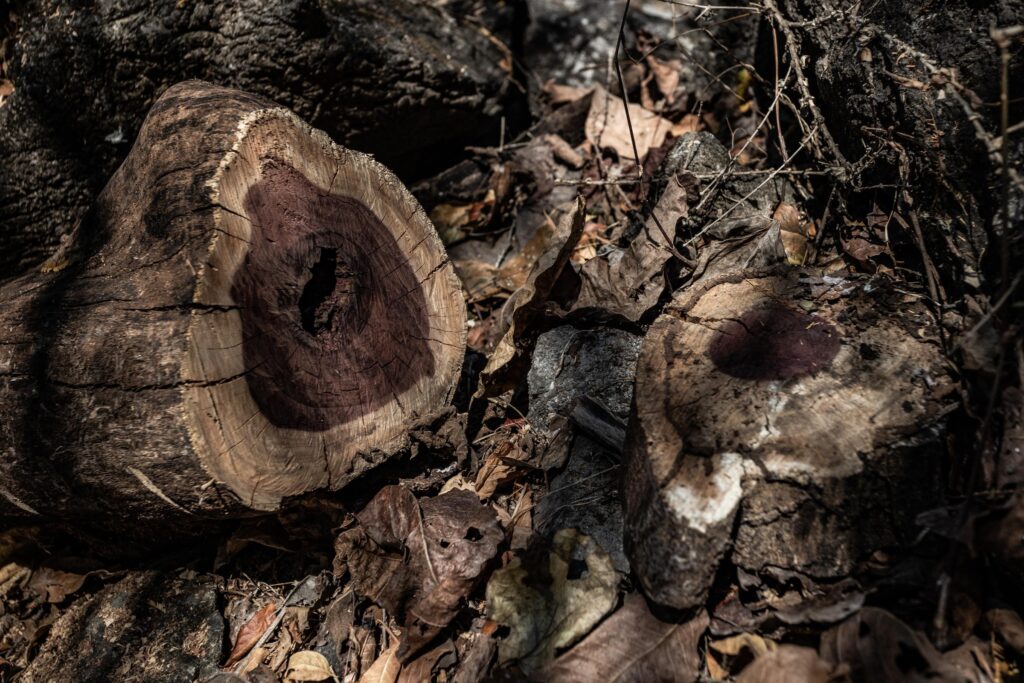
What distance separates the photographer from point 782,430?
1611 millimetres

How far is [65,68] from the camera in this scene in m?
2.76

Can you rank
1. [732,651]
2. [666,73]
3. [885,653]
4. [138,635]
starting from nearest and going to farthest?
[885,653], [732,651], [138,635], [666,73]

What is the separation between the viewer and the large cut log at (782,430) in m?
1.53

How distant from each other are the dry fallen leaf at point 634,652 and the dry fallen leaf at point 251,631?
1024 mm

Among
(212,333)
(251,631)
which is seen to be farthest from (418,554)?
(212,333)

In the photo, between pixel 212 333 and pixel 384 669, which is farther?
pixel 384 669

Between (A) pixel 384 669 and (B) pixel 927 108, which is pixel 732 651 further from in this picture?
(B) pixel 927 108

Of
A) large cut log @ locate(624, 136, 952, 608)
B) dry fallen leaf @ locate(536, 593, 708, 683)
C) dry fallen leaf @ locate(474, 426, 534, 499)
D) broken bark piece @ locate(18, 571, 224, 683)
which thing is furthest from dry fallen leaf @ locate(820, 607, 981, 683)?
broken bark piece @ locate(18, 571, 224, 683)

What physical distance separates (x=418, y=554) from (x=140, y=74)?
2.28 metres

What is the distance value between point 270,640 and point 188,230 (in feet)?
4.27

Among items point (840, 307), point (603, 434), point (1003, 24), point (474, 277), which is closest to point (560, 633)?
point (603, 434)

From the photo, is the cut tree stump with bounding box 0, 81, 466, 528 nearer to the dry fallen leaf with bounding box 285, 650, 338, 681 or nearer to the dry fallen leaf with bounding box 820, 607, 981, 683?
the dry fallen leaf with bounding box 285, 650, 338, 681

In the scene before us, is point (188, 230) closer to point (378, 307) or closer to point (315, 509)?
point (378, 307)

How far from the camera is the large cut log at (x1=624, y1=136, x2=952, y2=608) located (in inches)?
60.2
